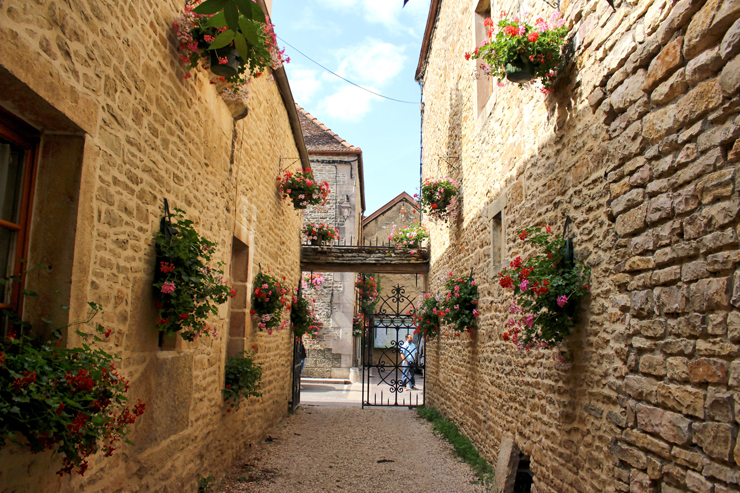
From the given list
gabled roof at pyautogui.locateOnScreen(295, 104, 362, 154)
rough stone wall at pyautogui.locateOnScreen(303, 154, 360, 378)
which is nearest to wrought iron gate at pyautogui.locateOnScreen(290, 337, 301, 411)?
rough stone wall at pyautogui.locateOnScreen(303, 154, 360, 378)

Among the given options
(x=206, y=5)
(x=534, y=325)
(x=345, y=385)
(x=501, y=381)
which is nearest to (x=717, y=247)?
(x=534, y=325)

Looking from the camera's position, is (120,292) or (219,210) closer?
(120,292)

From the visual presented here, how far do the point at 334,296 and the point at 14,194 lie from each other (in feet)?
42.2

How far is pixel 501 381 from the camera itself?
501 centimetres

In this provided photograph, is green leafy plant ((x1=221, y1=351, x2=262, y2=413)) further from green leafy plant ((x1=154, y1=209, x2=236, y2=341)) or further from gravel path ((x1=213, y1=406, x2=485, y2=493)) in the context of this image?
green leafy plant ((x1=154, y1=209, x2=236, y2=341))

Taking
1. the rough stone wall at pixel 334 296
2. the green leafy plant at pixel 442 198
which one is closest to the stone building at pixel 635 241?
the green leafy plant at pixel 442 198

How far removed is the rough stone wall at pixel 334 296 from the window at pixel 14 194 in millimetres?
12566

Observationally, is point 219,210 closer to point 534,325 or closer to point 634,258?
point 534,325

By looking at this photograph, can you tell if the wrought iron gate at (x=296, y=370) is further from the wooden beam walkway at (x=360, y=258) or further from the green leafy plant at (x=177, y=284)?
the green leafy plant at (x=177, y=284)

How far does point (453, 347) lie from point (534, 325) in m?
4.08

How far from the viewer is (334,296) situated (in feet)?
48.6

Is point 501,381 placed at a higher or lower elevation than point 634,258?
lower

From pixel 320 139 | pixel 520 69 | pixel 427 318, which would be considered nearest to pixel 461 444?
pixel 427 318

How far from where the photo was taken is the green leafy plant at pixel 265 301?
19.4 ft
